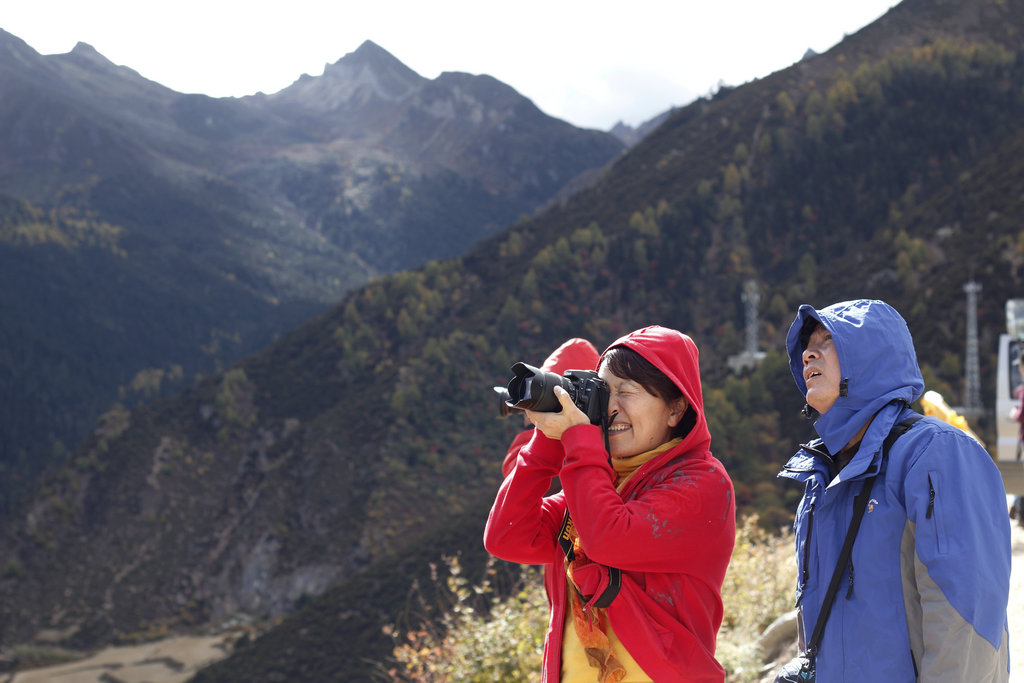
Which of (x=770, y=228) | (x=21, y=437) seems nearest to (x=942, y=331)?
(x=770, y=228)

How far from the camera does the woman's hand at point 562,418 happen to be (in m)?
1.48

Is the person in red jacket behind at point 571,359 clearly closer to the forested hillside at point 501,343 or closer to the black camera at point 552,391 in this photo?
the black camera at point 552,391

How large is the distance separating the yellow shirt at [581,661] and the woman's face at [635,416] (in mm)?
315

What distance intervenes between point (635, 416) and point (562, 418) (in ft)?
0.59

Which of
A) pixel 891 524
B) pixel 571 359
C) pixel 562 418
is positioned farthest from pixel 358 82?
pixel 891 524

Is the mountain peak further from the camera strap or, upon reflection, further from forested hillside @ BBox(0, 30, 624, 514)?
the camera strap

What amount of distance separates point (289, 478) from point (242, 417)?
187 inches

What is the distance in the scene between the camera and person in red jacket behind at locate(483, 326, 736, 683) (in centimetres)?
144

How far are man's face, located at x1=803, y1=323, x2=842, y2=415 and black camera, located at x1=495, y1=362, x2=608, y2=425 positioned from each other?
414 millimetres

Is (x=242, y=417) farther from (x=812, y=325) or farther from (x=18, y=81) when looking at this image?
(x=18, y=81)

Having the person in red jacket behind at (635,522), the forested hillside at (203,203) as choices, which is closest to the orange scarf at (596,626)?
the person in red jacket behind at (635,522)

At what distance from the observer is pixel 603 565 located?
→ 1498 mm

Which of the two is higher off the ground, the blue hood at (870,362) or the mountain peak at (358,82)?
the mountain peak at (358,82)

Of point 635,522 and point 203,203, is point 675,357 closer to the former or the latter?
point 635,522
